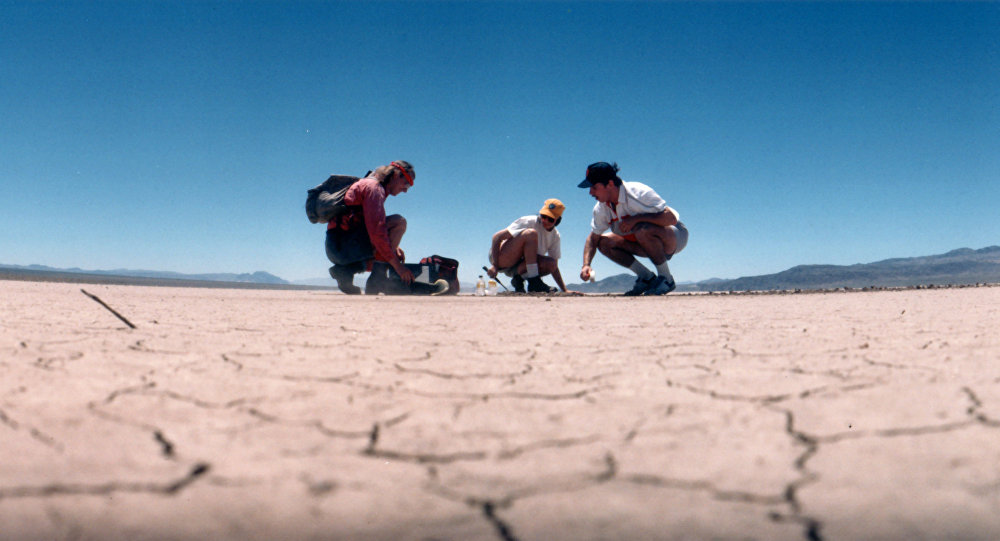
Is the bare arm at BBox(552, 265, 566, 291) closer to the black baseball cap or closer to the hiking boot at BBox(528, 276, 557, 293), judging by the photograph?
the hiking boot at BBox(528, 276, 557, 293)

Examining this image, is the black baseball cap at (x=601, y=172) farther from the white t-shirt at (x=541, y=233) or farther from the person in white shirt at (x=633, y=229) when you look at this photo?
the white t-shirt at (x=541, y=233)

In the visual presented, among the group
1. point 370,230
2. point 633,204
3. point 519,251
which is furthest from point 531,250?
point 370,230

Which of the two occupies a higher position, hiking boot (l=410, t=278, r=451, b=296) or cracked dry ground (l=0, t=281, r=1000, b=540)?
hiking boot (l=410, t=278, r=451, b=296)

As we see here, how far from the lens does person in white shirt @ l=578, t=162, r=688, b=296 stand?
14.5 feet

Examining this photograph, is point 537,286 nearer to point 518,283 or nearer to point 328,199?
point 518,283

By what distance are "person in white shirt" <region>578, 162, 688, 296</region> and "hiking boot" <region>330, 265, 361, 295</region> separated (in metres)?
2.08

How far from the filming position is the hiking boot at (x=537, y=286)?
17.3ft

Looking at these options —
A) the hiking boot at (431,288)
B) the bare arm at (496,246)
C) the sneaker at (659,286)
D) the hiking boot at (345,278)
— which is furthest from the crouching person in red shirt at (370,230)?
the sneaker at (659,286)

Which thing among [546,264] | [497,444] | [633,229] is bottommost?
[497,444]

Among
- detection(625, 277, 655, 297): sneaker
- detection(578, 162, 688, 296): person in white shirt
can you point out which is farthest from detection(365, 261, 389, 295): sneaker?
detection(625, 277, 655, 297): sneaker

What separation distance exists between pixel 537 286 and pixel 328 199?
2.09 metres

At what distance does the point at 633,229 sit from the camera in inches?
180

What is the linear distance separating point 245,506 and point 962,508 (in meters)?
0.77

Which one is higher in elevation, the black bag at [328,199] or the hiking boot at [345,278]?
the black bag at [328,199]
